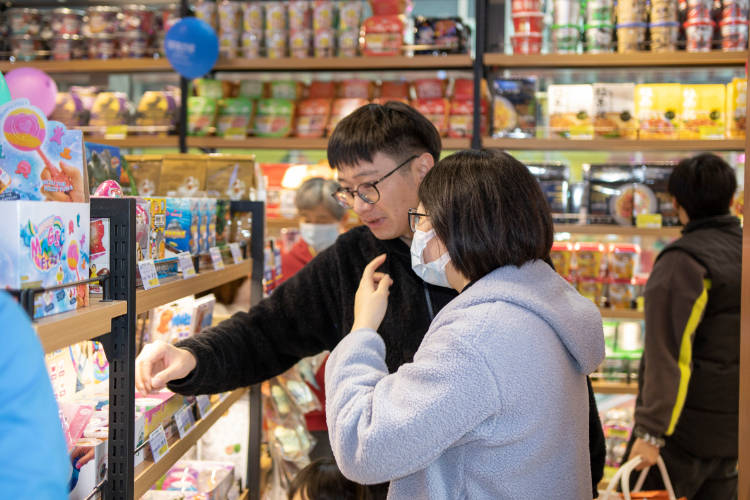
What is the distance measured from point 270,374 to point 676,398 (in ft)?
5.35

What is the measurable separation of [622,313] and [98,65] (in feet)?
10.7

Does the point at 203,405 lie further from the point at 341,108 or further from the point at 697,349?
the point at 341,108

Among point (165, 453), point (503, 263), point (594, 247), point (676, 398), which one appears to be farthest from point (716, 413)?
point (165, 453)

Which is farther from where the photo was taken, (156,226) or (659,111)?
(659,111)

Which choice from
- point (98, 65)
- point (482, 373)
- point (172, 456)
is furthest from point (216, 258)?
point (98, 65)

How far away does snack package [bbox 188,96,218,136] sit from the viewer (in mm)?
4320

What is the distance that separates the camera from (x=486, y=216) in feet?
4.62

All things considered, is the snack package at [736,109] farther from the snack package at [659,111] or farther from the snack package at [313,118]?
the snack package at [313,118]

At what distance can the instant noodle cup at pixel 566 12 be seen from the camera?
3.98m

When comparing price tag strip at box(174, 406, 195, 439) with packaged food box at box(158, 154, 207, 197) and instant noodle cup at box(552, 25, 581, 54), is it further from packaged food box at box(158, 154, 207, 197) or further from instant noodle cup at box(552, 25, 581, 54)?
instant noodle cup at box(552, 25, 581, 54)

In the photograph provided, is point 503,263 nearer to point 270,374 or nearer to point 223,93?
point 270,374

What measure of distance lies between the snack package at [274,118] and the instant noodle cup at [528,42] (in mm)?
1301

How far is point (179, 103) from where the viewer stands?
4402 mm

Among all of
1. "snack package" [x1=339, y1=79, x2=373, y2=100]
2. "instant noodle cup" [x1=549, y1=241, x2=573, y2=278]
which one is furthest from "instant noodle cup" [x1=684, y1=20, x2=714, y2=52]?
"snack package" [x1=339, y1=79, x2=373, y2=100]
